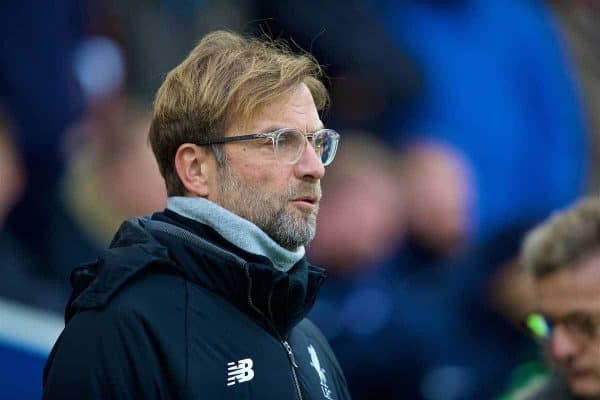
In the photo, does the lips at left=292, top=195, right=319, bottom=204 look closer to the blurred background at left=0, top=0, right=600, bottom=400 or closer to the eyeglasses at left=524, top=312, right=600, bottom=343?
the eyeglasses at left=524, top=312, right=600, bottom=343

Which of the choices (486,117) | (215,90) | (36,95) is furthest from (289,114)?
(486,117)

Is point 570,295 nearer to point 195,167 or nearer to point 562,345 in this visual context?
point 562,345

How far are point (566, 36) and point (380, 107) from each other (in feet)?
4.86

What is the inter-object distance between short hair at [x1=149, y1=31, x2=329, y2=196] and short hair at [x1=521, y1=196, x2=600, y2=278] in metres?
1.11

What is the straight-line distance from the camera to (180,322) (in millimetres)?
1935

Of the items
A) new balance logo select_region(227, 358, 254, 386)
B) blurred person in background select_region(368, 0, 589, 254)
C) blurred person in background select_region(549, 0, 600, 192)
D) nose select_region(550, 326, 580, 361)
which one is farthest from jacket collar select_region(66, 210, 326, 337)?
blurred person in background select_region(549, 0, 600, 192)

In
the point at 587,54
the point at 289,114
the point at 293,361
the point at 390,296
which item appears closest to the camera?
the point at 293,361

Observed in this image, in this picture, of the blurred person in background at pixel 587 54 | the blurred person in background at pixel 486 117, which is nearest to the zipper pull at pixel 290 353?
the blurred person in background at pixel 486 117

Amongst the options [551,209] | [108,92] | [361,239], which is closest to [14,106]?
[108,92]

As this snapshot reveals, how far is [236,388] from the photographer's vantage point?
194cm

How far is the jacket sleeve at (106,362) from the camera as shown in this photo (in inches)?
71.9

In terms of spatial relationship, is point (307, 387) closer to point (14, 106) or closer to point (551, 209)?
point (14, 106)

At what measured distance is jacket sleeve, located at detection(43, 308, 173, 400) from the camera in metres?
1.83

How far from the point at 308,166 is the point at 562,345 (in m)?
1.18
